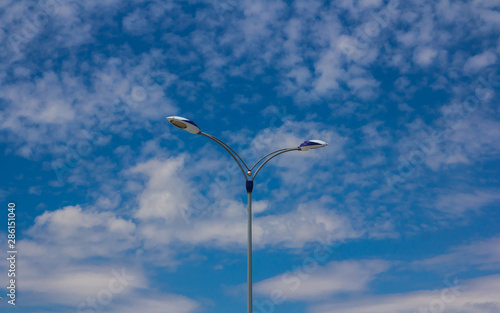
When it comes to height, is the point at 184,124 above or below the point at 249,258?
above

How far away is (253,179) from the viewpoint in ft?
66.9

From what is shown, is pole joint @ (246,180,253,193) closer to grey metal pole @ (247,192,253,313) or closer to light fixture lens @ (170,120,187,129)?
grey metal pole @ (247,192,253,313)

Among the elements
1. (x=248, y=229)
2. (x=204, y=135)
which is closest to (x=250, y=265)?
(x=248, y=229)

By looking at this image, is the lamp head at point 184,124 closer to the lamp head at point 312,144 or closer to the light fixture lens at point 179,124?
the light fixture lens at point 179,124

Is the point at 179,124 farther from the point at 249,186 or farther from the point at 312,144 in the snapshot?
the point at 312,144

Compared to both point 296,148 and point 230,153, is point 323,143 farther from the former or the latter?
point 230,153

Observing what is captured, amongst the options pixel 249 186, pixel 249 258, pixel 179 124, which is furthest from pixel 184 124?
pixel 249 258

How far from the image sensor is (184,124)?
18.5 meters

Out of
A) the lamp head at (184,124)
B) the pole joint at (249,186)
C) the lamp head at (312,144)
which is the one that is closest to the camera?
the lamp head at (184,124)

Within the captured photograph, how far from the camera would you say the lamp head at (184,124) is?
18156mm

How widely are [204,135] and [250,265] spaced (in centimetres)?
505

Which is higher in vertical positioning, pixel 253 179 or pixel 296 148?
pixel 296 148

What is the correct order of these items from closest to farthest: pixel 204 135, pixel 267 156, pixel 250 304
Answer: pixel 250 304 → pixel 204 135 → pixel 267 156

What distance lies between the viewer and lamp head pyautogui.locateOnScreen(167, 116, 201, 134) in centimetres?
1816
